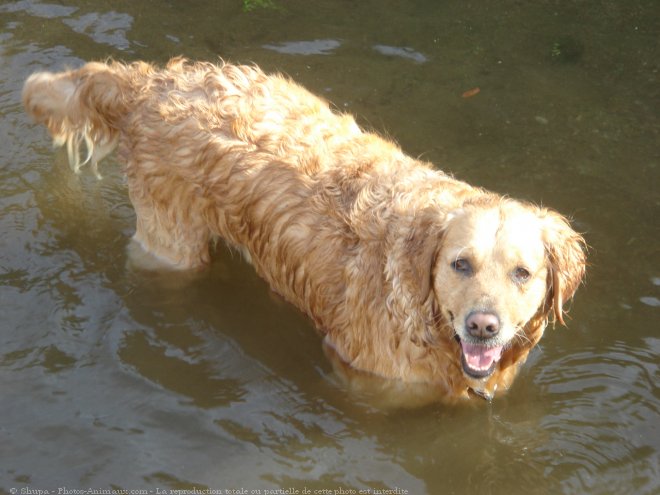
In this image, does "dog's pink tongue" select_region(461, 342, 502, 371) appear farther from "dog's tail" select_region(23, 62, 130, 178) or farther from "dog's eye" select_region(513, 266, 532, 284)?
"dog's tail" select_region(23, 62, 130, 178)

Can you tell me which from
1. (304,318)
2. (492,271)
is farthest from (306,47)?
(492,271)

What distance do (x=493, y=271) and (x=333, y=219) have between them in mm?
1240

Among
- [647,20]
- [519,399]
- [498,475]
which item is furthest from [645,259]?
[647,20]

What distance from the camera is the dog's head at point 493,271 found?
4.36 metres

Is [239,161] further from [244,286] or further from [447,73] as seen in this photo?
[447,73]

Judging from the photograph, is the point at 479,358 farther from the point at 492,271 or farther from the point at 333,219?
the point at 333,219

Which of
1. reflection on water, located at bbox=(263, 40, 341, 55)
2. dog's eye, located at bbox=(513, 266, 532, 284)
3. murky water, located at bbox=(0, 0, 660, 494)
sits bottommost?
murky water, located at bbox=(0, 0, 660, 494)

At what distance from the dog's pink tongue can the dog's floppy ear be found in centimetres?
41

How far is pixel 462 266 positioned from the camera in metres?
4.42

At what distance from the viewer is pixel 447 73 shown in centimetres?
848

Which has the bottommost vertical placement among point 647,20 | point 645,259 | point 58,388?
point 58,388

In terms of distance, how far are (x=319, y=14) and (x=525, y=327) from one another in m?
5.55

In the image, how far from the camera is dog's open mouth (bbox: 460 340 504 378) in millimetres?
4668

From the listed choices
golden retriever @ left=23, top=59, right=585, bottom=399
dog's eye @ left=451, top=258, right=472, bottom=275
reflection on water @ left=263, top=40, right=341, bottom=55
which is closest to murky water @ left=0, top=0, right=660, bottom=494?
reflection on water @ left=263, top=40, right=341, bottom=55
